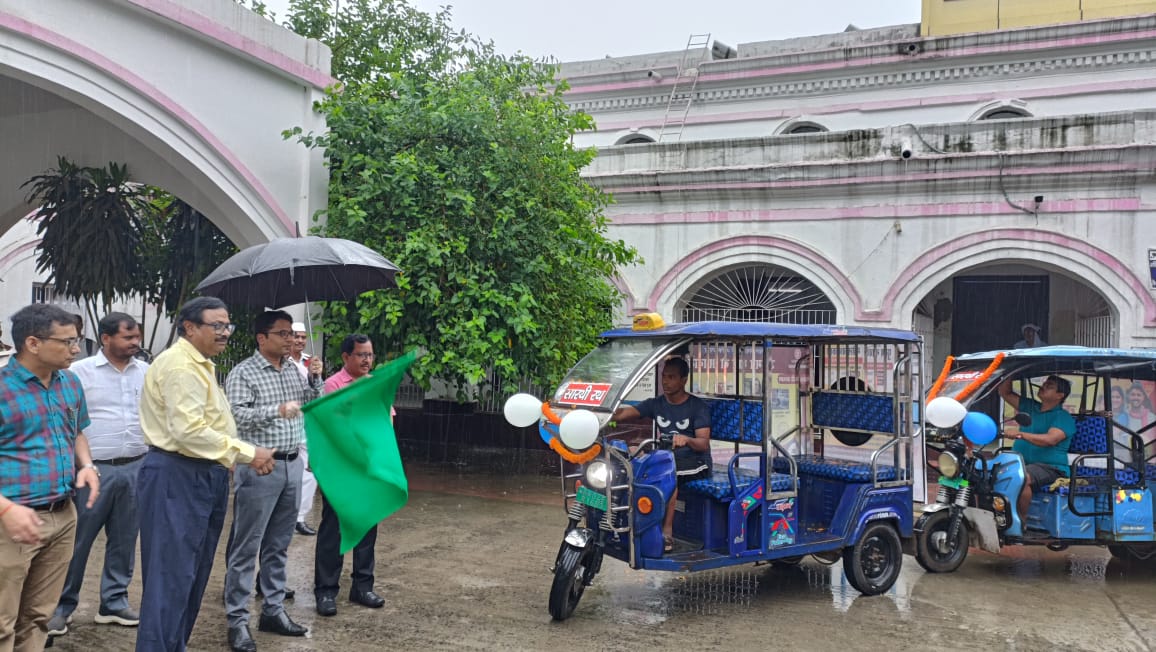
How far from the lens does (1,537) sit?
3693 millimetres

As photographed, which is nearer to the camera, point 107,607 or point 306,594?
point 107,607

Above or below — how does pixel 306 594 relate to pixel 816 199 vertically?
below

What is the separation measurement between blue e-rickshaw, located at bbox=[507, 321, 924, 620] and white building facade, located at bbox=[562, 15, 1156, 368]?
5.27 meters

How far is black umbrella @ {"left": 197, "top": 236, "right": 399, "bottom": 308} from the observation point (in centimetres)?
615

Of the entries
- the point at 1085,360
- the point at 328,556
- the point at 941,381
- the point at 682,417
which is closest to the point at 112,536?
the point at 328,556

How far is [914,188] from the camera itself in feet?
39.8

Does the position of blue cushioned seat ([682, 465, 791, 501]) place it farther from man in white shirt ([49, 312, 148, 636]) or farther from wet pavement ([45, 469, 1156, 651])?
man in white shirt ([49, 312, 148, 636])

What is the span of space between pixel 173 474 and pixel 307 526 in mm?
4275

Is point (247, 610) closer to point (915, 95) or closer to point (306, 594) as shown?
point (306, 594)

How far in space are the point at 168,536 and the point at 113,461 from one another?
135 cm

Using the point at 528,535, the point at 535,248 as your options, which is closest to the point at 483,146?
the point at 535,248

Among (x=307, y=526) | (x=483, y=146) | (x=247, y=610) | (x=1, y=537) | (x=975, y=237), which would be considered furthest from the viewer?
(x=975, y=237)

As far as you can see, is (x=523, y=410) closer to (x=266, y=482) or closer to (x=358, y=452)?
(x=358, y=452)

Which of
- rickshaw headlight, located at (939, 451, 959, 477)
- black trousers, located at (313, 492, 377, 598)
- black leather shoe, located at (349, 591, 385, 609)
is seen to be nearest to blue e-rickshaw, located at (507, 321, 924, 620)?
rickshaw headlight, located at (939, 451, 959, 477)
